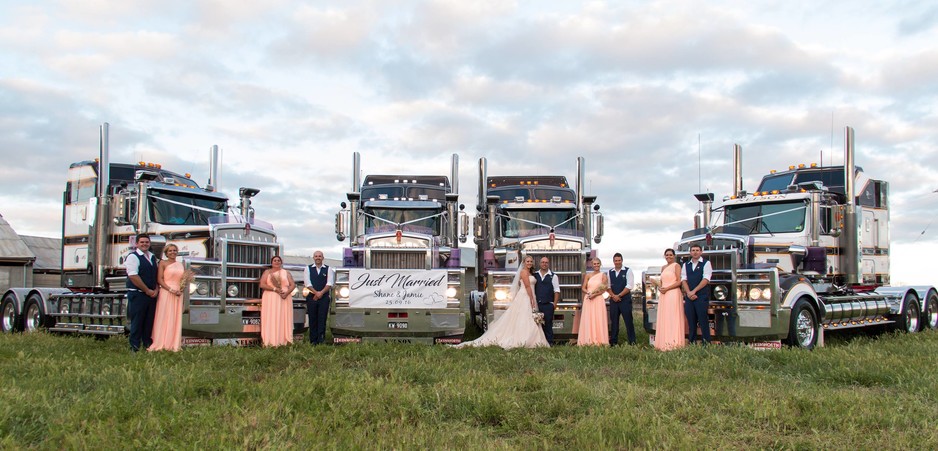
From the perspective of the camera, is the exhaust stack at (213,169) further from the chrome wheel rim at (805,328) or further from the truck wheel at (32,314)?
the chrome wheel rim at (805,328)

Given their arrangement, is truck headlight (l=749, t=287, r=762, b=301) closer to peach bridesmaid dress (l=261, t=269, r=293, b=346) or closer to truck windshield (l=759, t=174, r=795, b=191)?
truck windshield (l=759, t=174, r=795, b=191)

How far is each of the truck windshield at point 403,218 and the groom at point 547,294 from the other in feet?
11.3

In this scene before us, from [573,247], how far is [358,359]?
656 centimetres

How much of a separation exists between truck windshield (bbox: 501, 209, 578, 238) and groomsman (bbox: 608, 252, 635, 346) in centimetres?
399

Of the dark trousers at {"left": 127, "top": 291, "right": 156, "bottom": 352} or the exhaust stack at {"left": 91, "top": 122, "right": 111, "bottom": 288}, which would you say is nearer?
the dark trousers at {"left": 127, "top": 291, "right": 156, "bottom": 352}

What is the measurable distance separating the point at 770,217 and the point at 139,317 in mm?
12182

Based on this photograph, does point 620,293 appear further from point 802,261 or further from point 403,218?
point 403,218

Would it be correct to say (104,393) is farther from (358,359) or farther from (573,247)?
(573,247)

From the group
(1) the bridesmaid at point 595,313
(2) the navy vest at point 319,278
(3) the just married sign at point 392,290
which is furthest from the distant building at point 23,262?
(1) the bridesmaid at point 595,313

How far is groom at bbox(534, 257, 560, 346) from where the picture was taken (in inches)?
536

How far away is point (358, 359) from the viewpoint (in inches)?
408

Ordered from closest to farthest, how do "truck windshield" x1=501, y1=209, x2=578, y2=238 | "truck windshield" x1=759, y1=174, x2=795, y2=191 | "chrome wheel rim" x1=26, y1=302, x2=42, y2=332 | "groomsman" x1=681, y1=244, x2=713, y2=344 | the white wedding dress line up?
"groomsman" x1=681, y1=244, x2=713, y2=344 → the white wedding dress → "chrome wheel rim" x1=26, y1=302, x2=42, y2=332 → "truck windshield" x1=759, y1=174, x2=795, y2=191 → "truck windshield" x1=501, y1=209, x2=578, y2=238

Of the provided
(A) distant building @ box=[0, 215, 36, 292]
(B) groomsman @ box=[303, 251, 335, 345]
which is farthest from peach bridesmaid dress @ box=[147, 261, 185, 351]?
(A) distant building @ box=[0, 215, 36, 292]

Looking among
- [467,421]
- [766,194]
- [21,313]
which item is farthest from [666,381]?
[21,313]
